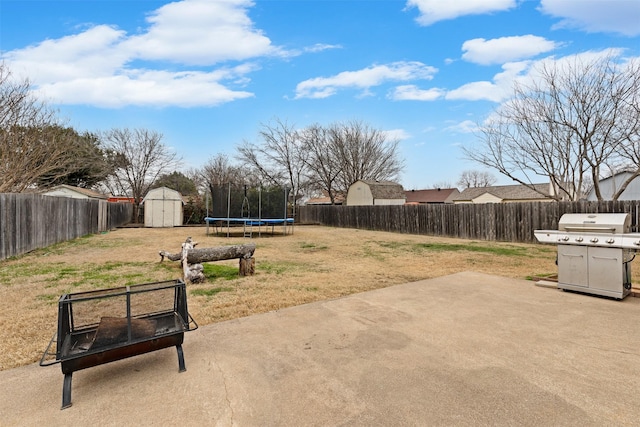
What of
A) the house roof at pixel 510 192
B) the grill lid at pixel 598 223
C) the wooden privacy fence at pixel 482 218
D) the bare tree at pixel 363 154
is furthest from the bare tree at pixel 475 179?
the grill lid at pixel 598 223

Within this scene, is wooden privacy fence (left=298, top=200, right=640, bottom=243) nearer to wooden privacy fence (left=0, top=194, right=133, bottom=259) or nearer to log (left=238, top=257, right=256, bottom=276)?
log (left=238, top=257, right=256, bottom=276)

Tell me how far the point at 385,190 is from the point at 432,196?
18220 millimetres

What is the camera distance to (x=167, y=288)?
2.22m

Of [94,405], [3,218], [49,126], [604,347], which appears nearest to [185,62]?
[49,126]

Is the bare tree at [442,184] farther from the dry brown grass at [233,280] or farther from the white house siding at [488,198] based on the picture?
the dry brown grass at [233,280]

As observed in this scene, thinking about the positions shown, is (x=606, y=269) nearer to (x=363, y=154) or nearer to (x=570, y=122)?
(x=570, y=122)

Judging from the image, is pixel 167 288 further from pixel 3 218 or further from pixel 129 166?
pixel 129 166

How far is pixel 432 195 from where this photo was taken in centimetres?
4350

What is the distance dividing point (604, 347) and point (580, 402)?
3.45ft

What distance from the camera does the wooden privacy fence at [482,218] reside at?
955 cm

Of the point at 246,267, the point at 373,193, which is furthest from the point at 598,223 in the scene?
the point at 373,193

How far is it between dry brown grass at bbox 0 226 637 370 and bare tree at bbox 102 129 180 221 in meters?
16.1

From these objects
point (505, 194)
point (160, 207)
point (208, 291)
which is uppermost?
point (505, 194)

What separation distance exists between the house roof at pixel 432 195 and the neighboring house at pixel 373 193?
13.7 metres
